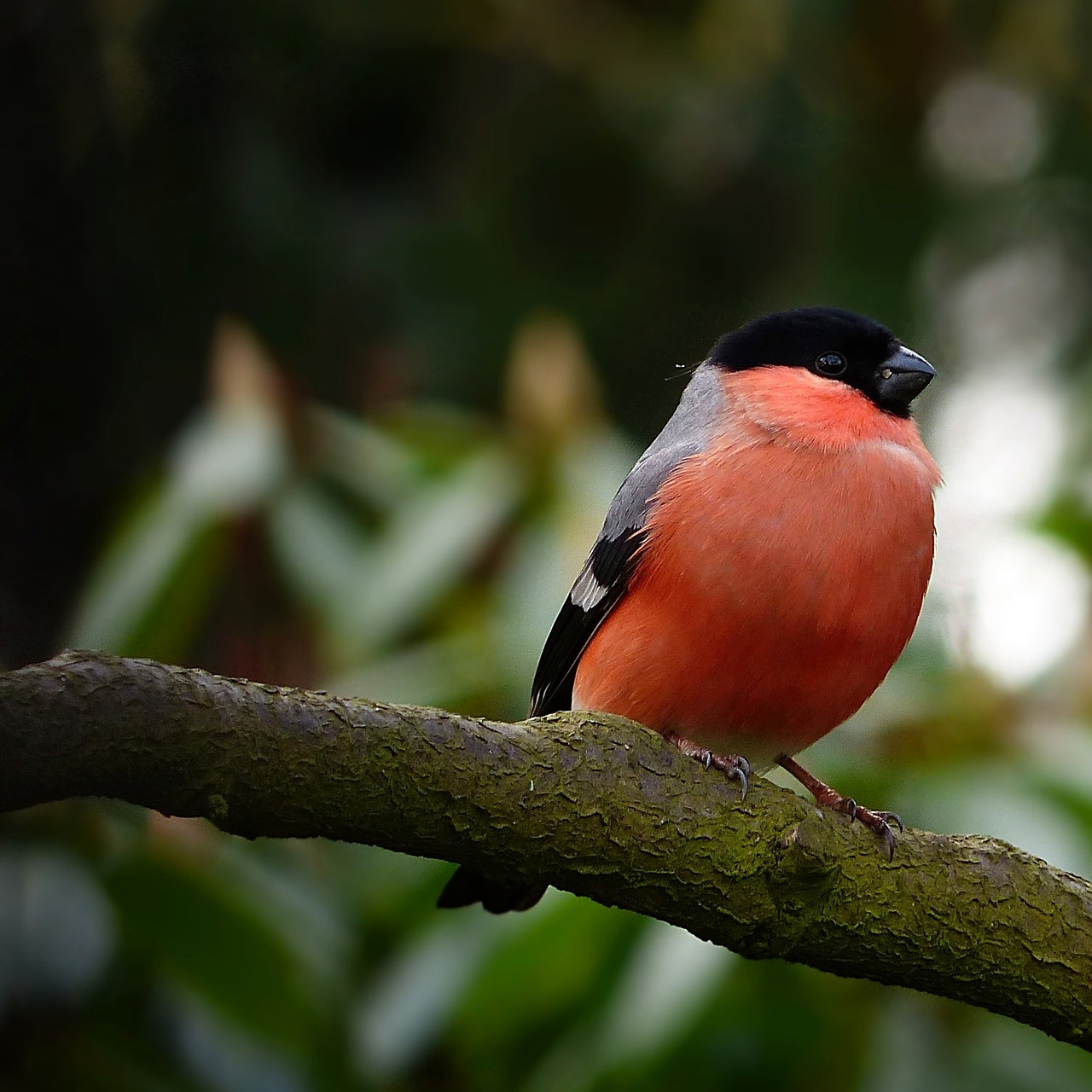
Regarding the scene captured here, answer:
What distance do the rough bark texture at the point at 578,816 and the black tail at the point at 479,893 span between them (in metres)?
0.64

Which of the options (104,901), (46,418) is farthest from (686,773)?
(104,901)

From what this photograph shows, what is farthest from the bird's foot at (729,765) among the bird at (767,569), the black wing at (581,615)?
the black wing at (581,615)

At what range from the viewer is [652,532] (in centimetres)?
349

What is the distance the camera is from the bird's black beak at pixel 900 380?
377 centimetres

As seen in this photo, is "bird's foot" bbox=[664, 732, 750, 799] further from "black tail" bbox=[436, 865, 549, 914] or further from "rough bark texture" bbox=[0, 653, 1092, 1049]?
"black tail" bbox=[436, 865, 549, 914]

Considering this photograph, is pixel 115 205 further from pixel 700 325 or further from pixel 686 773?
pixel 700 325

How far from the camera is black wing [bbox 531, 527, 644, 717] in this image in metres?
3.61

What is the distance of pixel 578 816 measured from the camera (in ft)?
8.57

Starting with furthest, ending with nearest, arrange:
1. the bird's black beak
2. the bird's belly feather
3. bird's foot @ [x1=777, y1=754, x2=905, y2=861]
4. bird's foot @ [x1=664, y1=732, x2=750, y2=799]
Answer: the bird's black beak
the bird's belly feather
bird's foot @ [x1=777, y1=754, x2=905, y2=861]
bird's foot @ [x1=664, y1=732, x2=750, y2=799]

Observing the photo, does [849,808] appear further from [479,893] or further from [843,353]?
[843,353]

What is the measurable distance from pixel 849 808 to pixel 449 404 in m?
4.60

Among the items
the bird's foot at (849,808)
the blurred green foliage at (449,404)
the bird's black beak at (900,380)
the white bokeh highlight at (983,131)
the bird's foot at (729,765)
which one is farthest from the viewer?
the white bokeh highlight at (983,131)

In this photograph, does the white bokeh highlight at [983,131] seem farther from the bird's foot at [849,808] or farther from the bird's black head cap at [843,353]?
the bird's foot at [849,808]

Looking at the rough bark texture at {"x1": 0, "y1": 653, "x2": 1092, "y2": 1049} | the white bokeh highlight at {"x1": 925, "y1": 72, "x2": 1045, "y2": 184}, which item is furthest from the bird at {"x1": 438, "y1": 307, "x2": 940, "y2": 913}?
the white bokeh highlight at {"x1": 925, "y1": 72, "x2": 1045, "y2": 184}
